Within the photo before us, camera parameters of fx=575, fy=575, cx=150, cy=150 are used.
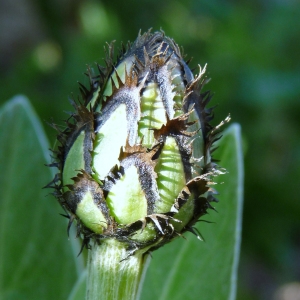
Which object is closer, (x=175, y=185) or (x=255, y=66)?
(x=175, y=185)

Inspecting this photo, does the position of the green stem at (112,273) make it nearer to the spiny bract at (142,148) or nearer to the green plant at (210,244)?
the spiny bract at (142,148)

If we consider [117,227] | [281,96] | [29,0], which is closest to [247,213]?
[281,96]

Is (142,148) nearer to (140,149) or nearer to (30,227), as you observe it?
(140,149)

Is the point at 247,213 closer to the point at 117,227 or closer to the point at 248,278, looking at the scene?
the point at 248,278

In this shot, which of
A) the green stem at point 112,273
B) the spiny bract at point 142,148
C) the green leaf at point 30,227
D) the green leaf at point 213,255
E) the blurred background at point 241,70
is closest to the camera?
the spiny bract at point 142,148

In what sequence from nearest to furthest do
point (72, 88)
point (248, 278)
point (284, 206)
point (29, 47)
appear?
point (72, 88) < point (284, 206) < point (29, 47) < point (248, 278)

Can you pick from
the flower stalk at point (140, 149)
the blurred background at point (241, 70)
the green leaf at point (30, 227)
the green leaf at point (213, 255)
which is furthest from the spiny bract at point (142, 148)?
the blurred background at point (241, 70)
